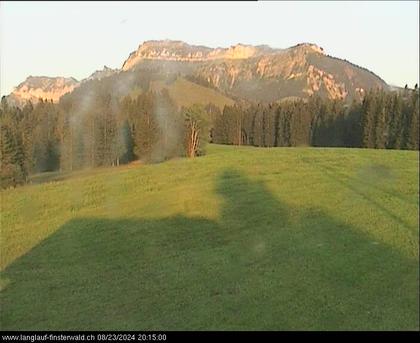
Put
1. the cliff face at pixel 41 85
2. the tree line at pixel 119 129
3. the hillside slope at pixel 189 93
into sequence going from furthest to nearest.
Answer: the hillside slope at pixel 189 93, the tree line at pixel 119 129, the cliff face at pixel 41 85

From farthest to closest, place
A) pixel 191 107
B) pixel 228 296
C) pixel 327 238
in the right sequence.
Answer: pixel 191 107 → pixel 327 238 → pixel 228 296

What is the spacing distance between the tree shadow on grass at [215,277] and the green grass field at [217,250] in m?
0.03

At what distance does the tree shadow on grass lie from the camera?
7078mm

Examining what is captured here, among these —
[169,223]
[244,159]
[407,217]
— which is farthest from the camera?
[244,159]

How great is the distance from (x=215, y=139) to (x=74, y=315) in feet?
69.3

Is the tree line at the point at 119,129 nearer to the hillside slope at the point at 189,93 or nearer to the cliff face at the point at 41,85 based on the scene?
the hillside slope at the point at 189,93

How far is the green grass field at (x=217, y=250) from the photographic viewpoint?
7266mm

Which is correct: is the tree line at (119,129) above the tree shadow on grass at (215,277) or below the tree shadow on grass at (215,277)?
above

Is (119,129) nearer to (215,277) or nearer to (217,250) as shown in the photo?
(217,250)

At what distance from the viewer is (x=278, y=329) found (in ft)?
22.1

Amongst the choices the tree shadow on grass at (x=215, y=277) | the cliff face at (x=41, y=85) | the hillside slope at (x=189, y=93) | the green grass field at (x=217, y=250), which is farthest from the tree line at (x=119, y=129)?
the tree shadow on grass at (x=215, y=277)

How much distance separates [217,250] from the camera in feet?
32.8

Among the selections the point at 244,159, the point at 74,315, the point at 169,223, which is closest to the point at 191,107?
the point at 244,159

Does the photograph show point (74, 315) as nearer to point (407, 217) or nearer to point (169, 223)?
point (169, 223)
